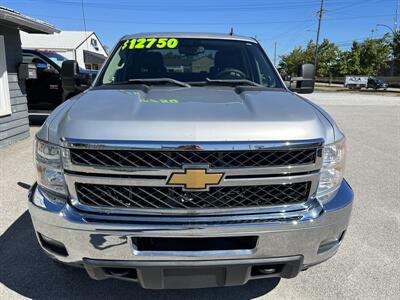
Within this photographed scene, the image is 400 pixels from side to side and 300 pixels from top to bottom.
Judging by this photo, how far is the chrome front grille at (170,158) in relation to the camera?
2.09 meters

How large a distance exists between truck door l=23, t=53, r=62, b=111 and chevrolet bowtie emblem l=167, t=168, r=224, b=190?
352 inches

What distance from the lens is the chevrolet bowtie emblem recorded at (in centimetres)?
209

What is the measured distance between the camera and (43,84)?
1013 centimetres

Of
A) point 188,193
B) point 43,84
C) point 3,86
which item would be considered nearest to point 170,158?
point 188,193

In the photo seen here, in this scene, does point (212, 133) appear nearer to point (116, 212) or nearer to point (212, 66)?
point (116, 212)

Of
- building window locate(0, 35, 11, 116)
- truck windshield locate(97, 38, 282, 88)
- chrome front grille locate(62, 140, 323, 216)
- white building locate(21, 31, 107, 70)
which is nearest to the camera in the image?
chrome front grille locate(62, 140, 323, 216)

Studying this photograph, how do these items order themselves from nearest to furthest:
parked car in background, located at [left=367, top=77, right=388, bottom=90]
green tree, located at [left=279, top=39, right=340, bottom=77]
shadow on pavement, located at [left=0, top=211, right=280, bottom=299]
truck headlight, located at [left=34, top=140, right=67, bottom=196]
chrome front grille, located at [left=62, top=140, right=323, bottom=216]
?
chrome front grille, located at [left=62, top=140, right=323, bottom=216]
truck headlight, located at [left=34, top=140, right=67, bottom=196]
shadow on pavement, located at [left=0, top=211, right=280, bottom=299]
parked car in background, located at [left=367, top=77, right=388, bottom=90]
green tree, located at [left=279, top=39, right=340, bottom=77]

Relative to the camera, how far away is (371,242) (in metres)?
3.65

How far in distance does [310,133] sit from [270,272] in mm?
Answer: 872

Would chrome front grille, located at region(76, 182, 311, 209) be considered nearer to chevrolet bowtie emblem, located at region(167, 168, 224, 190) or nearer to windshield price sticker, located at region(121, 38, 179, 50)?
chevrolet bowtie emblem, located at region(167, 168, 224, 190)

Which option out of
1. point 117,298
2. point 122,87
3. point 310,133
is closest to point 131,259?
point 117,298

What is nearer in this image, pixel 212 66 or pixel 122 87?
pixel 122 87

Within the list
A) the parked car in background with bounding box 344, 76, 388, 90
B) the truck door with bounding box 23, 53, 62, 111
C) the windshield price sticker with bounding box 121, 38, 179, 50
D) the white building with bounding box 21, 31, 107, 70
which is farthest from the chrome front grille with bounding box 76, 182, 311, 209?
the parked car in background with bounding box 344, 76, 388, 90

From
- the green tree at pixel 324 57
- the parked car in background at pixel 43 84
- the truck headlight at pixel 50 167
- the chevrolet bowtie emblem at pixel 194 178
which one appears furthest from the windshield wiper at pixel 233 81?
the green tree at pixel 324 57
